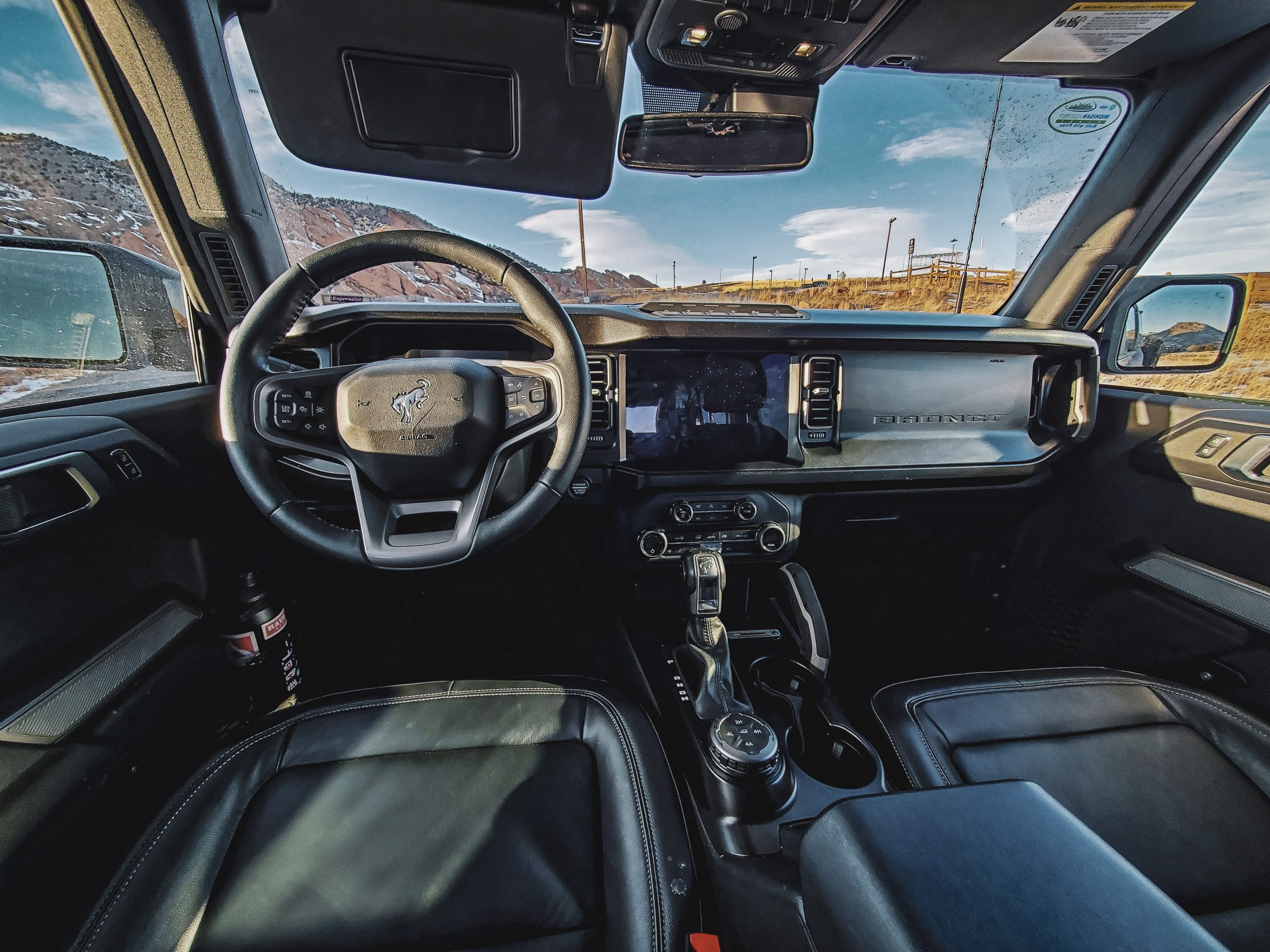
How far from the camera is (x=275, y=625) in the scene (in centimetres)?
174

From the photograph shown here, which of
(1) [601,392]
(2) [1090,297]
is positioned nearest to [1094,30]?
(2) [1090,297]

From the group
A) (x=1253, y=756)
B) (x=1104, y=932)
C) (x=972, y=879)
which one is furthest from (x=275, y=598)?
(x=1253, y=756)

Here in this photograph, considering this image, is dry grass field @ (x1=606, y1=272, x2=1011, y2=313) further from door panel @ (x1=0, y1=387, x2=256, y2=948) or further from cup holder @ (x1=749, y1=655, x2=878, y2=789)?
door panel @ (x1=0, y1=387, x2=256, y2=948)

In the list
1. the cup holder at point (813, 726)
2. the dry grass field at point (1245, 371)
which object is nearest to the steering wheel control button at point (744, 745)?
the cup holder at point (813, 726)

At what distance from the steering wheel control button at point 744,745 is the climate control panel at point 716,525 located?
0.67 m

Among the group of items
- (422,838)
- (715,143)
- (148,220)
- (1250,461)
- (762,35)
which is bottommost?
(422,838)

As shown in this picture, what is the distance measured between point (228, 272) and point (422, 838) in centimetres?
162

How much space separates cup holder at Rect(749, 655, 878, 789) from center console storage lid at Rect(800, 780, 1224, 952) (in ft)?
2.63

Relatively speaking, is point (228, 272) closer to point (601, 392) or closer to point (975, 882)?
A: point (601, 392)

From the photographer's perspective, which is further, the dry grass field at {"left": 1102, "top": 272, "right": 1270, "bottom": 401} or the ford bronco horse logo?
the dry grass field at {"left": 1102, "top": 272, "right": 1270, "bottom": 401}

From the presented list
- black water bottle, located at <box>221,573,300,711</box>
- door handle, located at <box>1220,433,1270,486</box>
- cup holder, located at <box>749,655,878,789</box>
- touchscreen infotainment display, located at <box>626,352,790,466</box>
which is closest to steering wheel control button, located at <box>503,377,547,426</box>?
touchscreen infotainment display, located at <box>626,352,790,466</box>

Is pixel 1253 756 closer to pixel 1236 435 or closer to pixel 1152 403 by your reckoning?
pixel 1236 435

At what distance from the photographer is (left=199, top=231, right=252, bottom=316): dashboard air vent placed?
1.67m

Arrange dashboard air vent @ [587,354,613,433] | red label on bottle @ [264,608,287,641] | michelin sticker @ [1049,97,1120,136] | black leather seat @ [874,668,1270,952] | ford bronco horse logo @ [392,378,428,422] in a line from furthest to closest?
michelin sticker @ [1049,97,1120,136] < dashboard air vent @ [587,354,613,433] < red label on bottle @ [264,608,287,641] < ford bronco horse logo @ [392,378,428,422] < black leather seat @ [874,668,1270,952]
